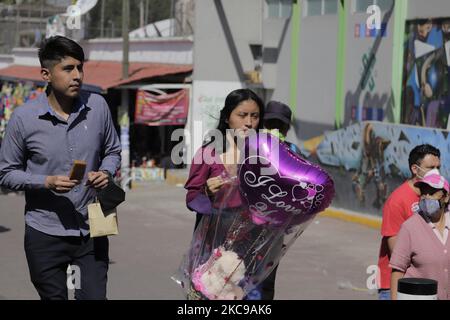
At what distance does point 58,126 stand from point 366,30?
465 inches

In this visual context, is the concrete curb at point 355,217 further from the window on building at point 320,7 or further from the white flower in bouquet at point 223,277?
the white flower in bouquet at point 223,277

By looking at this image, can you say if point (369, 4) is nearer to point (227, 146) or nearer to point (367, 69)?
point (367, 69)

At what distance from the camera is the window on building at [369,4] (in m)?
15.7

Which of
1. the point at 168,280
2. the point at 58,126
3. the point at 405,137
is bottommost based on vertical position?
the point at 168,280

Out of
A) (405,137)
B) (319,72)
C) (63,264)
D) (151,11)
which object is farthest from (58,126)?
(151,11)

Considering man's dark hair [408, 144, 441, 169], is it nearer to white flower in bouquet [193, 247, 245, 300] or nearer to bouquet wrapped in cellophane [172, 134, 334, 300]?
bouquet wrapped in cellophane [172, 134, 334, 300]

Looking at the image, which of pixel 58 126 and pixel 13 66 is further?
pixel 13 66

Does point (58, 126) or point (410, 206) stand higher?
point (58, 126)

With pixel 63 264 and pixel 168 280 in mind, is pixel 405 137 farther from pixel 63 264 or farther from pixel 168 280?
pixel 63 264

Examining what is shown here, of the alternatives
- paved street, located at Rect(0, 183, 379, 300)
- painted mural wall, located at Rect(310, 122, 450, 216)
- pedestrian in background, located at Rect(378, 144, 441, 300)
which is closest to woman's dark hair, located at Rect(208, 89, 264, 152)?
pedestrian in background, located at Rect(378, 144, 441, 300)

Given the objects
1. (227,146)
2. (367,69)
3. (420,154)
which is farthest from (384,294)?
(367,69)

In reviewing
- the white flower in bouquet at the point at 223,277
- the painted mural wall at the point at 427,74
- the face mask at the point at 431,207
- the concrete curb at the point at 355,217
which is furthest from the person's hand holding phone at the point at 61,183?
the concrete curb at the point at 355,217

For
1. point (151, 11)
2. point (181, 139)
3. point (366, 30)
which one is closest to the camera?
point (366, 30)
